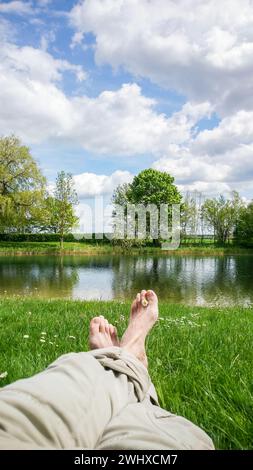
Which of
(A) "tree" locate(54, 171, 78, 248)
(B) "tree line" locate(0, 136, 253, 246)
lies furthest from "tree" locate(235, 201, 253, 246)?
(A) "tree" locate(54, 171, 78, 248)

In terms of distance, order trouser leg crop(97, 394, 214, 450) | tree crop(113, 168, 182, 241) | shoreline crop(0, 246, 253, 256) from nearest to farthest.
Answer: trouser leg crop(97, 394, 214, 450)
shoreline crop(0, 246, 253, 256)
tree crop(113, 168, 182, 241)

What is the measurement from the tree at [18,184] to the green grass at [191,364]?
27.6 metres

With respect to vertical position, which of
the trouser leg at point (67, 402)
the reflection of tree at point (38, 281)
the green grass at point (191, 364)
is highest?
the trouser leg at point (67, 402)

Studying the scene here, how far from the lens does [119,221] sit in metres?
37.6

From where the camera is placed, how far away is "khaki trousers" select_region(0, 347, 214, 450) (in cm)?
91

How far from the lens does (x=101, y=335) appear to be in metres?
2.46

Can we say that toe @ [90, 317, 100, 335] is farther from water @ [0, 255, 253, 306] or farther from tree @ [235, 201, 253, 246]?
tree @ [235, 201, 253, 246]

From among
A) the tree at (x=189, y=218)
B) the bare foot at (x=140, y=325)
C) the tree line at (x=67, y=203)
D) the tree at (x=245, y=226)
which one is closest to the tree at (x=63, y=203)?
the tree line at (x=67, y=203)

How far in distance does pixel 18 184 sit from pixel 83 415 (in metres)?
32.3

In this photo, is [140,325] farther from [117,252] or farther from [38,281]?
[117,252]

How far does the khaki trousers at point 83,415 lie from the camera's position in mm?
909

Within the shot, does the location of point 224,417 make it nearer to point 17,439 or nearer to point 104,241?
point 17,439

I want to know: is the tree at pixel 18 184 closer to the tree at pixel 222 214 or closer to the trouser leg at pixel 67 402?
the tree at pixel 222 214

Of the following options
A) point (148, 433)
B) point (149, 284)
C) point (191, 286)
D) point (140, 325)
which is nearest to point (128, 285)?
point (149, 284)
